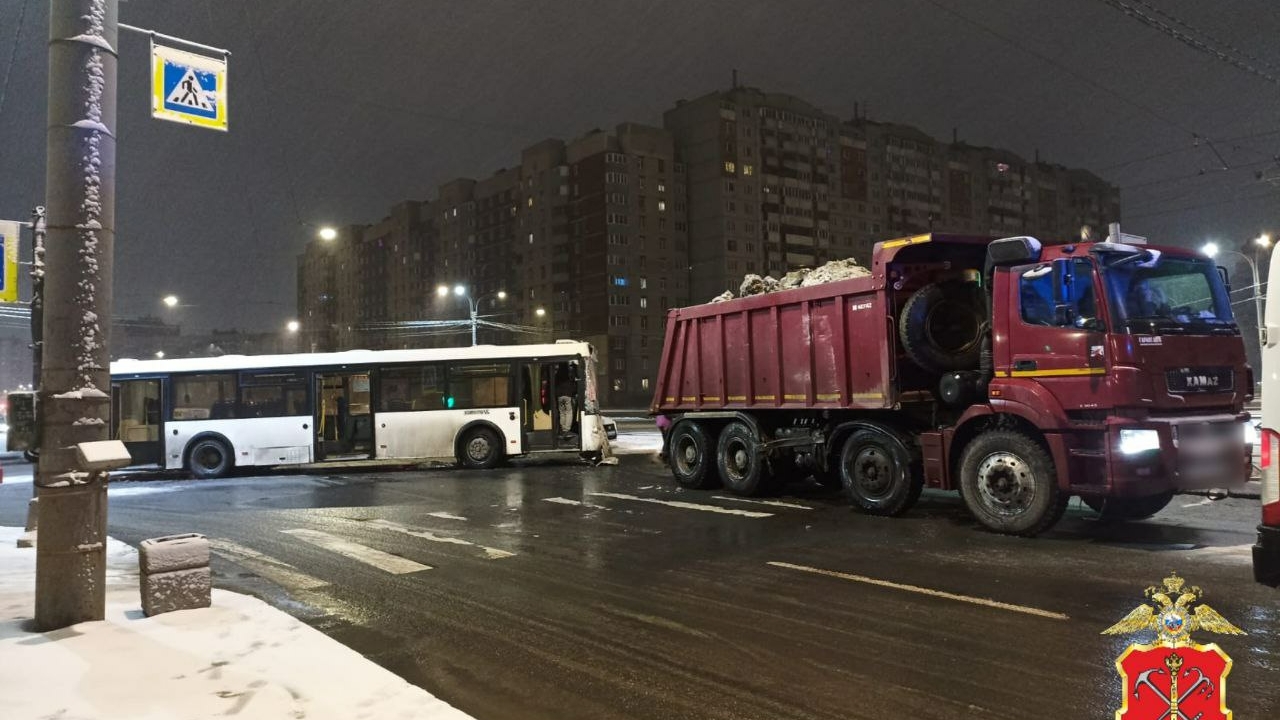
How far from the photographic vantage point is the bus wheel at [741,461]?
12.6 meters

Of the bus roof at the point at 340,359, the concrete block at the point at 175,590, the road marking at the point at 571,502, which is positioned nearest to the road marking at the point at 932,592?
the road marking at the point at 571,502

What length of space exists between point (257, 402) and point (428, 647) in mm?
15841

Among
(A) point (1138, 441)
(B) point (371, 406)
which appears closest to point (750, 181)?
(B) point (371, 406)

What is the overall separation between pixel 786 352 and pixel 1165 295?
4978 mm

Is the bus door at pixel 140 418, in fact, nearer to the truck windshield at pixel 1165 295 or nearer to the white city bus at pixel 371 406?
the white city bus at pixel 371 406

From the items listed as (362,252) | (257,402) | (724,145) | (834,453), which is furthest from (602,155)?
(834,453)

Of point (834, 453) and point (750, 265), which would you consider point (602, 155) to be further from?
point (834, 453)

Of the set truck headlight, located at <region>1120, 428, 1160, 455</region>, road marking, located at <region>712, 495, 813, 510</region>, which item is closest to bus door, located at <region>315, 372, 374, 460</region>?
road marking, located at <region>712, 495, 813, 510</region>

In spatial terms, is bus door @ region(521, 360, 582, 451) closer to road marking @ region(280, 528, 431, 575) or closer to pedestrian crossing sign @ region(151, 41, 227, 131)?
road marking @ region(280, 528, 431, 575)

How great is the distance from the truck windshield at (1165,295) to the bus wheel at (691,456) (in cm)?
704

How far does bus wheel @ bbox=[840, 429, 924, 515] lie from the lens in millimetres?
10047

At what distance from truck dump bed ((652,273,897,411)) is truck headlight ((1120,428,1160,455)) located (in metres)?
2.76

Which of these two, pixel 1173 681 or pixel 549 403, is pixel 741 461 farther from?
pixel 1173 681

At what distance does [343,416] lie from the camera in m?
19.3
